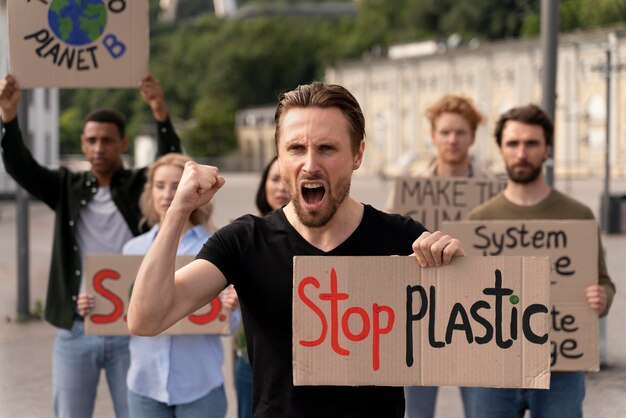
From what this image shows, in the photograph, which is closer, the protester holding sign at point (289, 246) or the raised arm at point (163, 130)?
the protester holding sign at point (289, 246)

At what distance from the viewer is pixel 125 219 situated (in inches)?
247

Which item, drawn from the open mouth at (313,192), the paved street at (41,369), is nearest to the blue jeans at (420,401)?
the paved street at (41,369)

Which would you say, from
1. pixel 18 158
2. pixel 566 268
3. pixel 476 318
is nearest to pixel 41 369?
pixel 18 158

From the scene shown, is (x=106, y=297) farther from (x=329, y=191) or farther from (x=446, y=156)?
A: (x=329, y=191)

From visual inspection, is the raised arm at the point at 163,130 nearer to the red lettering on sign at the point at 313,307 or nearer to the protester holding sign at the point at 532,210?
the protester holding sign at the point at 532,210

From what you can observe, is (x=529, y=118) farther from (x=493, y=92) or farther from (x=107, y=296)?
(x=493, y=92)

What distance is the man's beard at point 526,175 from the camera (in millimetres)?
5660

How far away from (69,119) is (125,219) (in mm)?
129288

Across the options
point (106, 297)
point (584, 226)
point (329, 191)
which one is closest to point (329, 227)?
point (329, 191)

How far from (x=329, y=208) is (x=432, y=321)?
1.61 feet

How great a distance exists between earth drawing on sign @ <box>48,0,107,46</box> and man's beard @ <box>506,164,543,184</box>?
2092mm

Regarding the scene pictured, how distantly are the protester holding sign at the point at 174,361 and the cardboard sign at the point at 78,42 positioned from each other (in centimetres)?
57

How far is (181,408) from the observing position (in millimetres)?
5398

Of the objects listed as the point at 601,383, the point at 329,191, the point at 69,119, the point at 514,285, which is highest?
the point at 69,119
